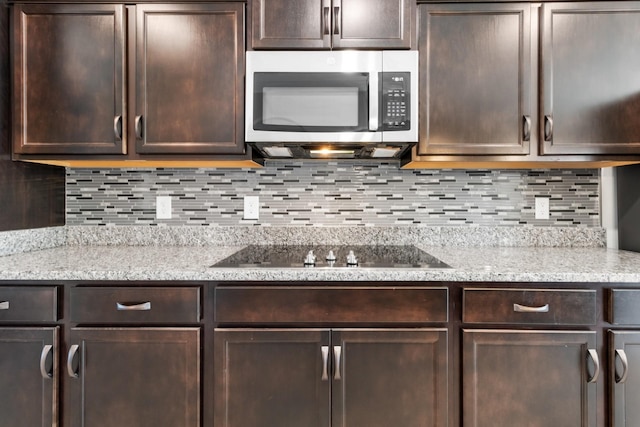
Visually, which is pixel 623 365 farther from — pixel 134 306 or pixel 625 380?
pixel 134 306

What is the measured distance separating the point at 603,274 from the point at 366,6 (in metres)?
1.37

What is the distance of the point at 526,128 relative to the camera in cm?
163

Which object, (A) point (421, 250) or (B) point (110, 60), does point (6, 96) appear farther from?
(A) point (421, 250)

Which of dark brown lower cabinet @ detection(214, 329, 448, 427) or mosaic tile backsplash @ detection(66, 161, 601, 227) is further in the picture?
mosaic tile backsplash @ detection(66, 161, 601, 227)

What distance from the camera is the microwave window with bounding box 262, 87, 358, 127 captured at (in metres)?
1.60

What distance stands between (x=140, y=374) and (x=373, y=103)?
1348mm

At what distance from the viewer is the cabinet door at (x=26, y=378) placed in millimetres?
1324

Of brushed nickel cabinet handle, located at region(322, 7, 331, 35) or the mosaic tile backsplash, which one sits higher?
brushed nickel cabinet handle, located at region(322, 7, 331, 35)

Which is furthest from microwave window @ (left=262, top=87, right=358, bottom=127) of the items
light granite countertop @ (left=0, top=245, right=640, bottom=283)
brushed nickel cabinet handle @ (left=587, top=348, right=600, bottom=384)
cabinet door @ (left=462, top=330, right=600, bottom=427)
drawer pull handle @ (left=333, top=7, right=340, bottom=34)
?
brushed nickel cabinet handle @ (left=587, top=348, right=600, bottom=384)

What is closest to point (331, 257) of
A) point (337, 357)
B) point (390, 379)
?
point (337, 357)

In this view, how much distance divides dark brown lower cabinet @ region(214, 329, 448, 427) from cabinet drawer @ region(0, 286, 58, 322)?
0.58 meters

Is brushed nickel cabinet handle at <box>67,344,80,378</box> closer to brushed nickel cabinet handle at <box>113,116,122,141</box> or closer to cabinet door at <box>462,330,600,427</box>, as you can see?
brushed nickel cabinet handle at <box>113,116,122,141</box>

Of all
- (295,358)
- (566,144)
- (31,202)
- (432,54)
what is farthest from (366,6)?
(31,202)

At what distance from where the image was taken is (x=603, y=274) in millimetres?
1303
